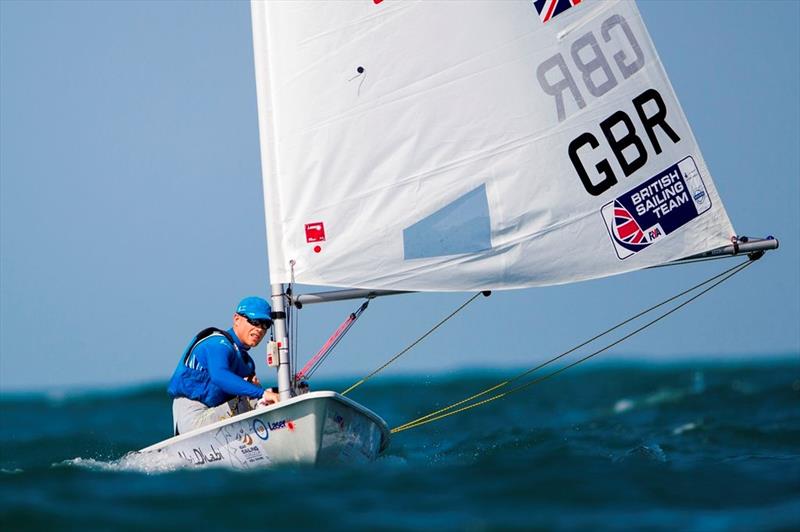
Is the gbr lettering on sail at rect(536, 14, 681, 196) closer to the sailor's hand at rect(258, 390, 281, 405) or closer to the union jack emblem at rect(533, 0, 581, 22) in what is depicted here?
the union jack emblem at rect(533, 0, 581, 22)

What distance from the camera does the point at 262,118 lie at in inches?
288

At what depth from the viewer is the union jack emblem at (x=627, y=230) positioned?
302 inches

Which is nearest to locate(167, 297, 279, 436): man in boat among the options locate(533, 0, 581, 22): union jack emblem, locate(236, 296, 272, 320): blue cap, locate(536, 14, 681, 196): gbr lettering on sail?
locate(236, 296, 272, 320): blue cap

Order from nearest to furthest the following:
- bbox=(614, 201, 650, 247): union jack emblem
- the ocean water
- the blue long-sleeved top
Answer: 1. the ocean water
2. the blue long-sleeved top
3. bbox=(614, 201, 650, 247): union jack emblem

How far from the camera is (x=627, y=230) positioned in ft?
25.2

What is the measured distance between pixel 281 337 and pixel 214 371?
19.3 inches

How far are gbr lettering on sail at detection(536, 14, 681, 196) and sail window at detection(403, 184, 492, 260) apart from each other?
0.79m

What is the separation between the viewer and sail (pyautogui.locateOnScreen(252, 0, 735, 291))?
7301 mm

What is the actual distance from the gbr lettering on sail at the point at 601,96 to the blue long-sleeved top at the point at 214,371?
270 cm

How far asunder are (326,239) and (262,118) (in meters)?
0.91

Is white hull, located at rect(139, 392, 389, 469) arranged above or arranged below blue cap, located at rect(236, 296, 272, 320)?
below

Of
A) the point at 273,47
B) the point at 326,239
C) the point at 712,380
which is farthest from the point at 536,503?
the point at 712,380

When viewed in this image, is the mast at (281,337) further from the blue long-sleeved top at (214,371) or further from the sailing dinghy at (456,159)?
the blue long-sleeved top at (214,371)

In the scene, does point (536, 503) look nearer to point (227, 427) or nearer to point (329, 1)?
point (227, 427)
